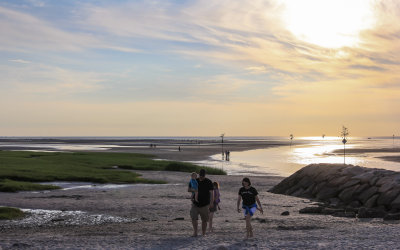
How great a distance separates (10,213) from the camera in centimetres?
2245

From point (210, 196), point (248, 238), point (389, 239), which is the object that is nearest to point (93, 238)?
point (210, 196)

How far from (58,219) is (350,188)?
19.3 metres

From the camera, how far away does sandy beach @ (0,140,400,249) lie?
15.2 metres

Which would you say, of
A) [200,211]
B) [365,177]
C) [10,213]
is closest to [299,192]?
[365,177]

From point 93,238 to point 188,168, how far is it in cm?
3840

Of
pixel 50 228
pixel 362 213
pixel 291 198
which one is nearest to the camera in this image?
pixel 50 228

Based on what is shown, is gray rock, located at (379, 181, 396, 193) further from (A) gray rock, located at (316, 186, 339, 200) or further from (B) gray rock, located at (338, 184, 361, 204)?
(A) gray rock, located at (316, 186, 339, 200)

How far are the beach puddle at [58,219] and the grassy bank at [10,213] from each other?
1.41ft

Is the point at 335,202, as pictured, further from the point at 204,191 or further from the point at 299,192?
the point at 204,191

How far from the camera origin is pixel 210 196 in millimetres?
16703

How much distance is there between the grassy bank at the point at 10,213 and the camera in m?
21.9

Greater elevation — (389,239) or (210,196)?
(210,196)

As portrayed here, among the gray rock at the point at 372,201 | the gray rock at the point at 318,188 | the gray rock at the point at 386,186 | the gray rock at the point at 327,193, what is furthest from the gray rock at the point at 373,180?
the gray rock at the point at 318,188

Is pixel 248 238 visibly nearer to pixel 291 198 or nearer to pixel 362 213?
pixel 362 213
